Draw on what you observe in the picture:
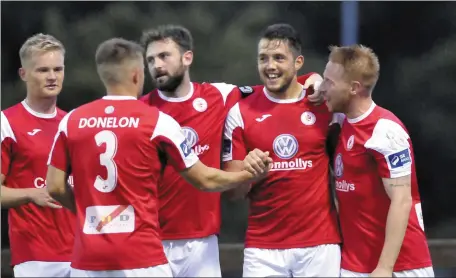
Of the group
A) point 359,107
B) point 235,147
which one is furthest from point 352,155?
point 235,147

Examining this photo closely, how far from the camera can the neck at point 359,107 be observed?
16.9ft

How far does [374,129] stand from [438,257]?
5.96ft

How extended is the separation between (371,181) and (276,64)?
2.81ft

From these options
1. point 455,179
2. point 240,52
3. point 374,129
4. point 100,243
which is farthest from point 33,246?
point 455,179

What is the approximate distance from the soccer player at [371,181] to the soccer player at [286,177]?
0.15 metres

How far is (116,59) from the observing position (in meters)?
4.80

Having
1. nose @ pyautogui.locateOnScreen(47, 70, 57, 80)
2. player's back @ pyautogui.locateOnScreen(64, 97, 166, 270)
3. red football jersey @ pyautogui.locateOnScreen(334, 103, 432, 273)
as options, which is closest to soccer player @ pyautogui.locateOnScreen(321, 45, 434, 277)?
red football jersey @ pyautogui.locateOnScreen(334, 103, 432, 273)

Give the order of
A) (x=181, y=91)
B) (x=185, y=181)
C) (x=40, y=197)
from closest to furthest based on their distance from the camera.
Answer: (x=40, y=197)
(x=185, y=181)
(x=181, y=91)

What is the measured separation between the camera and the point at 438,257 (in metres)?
6.52

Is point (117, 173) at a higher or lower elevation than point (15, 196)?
higher

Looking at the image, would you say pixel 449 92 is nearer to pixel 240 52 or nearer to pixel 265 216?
pixel 240 52

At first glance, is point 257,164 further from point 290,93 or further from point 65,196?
point 65,196

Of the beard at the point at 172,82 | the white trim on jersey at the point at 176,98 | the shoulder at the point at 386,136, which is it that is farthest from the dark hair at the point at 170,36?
the shoulder at the point at 386,136

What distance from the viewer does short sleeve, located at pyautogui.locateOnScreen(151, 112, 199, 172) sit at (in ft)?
15.5
